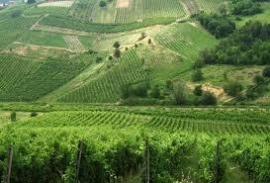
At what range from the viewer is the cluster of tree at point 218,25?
181375 millimetres

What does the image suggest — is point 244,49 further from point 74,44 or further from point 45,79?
point 74,44

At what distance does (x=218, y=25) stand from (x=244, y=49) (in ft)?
68.3

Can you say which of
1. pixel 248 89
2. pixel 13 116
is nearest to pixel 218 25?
pixel 248 89

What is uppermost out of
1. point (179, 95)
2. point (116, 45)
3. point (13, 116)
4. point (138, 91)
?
point (13, 116)

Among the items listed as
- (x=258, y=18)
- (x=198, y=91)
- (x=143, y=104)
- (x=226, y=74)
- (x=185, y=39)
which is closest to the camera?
(x=143, y=104)

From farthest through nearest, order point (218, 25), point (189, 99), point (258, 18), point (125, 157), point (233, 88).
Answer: point (258, 18) → point (218, 25) → point (233, 88) → point (189, 99) → point (125, 157)

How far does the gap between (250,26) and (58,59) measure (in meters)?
63.9

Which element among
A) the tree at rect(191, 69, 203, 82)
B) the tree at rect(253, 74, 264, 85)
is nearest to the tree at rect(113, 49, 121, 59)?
the tree at rect(191, 69, 203, 82)

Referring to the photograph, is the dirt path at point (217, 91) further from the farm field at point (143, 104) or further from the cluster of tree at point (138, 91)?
the cluster of tree at point (138, 91)

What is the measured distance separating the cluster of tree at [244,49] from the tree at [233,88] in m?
21.4

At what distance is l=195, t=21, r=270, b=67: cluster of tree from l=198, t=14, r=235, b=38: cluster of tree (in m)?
5.96

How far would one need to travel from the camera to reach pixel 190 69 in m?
159

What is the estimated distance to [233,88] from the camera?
13538 centimetres

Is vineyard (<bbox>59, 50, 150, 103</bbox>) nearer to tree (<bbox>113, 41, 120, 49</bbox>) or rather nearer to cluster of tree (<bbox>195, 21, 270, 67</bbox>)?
tree (<bbox>113, 41, 120, 49</bbox>)
